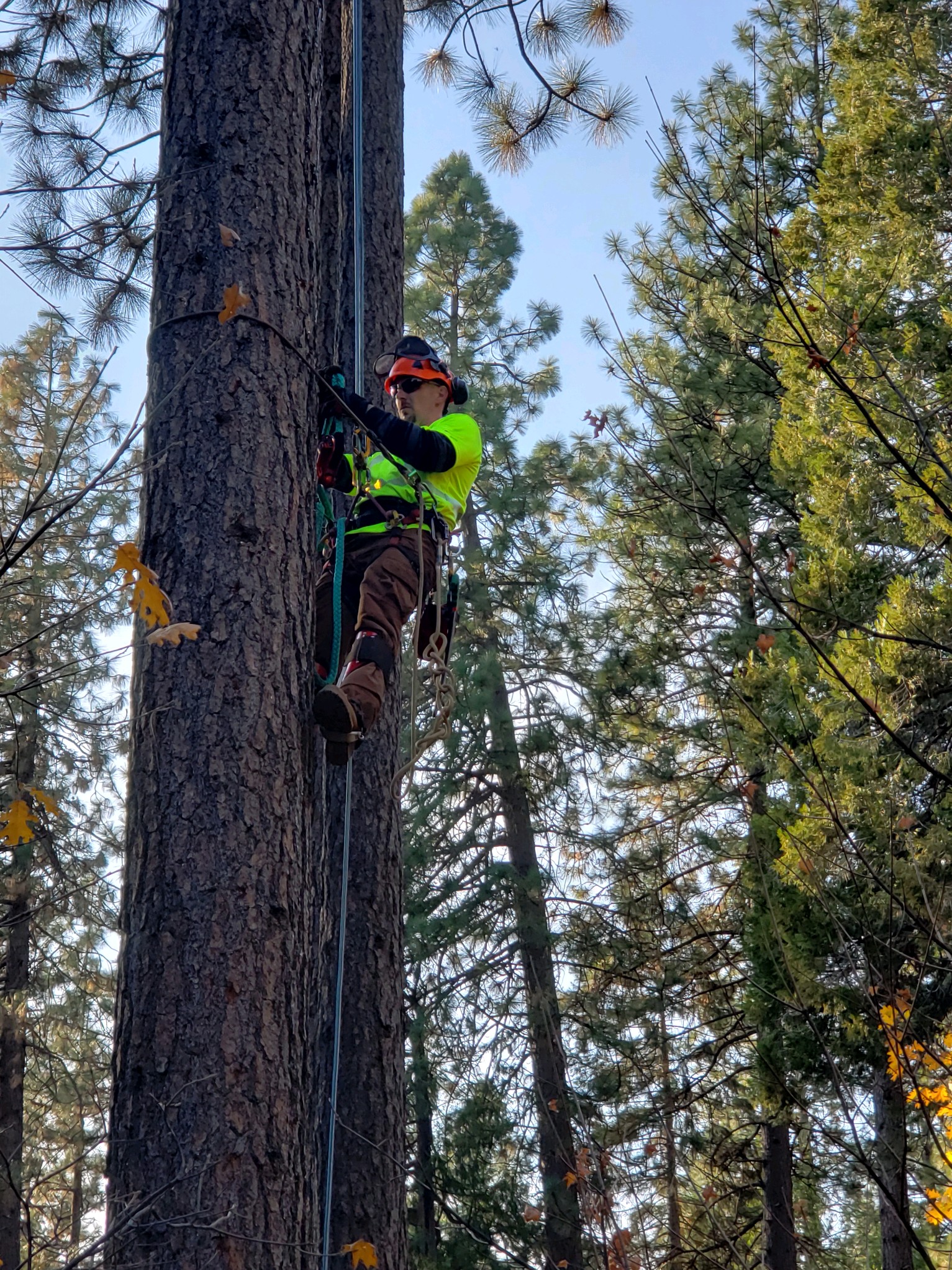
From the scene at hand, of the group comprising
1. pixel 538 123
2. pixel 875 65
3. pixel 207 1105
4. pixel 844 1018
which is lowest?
pixel 207 1105

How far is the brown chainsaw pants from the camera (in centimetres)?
416

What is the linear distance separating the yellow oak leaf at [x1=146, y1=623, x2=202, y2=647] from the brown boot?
444 millimetres

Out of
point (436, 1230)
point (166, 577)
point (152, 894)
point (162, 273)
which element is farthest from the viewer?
point (436, 1230)

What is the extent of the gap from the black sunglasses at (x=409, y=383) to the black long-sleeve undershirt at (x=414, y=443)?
556 millimetres

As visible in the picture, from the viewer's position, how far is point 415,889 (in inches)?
448

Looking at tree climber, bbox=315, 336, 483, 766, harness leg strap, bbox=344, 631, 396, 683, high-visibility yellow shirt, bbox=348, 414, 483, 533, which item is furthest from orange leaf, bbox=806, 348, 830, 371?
high-visibility yellow shirt, bbox=348, 414, 483, 533

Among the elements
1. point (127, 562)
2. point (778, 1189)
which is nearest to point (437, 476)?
point (127, 562)

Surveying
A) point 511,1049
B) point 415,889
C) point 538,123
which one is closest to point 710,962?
point 511,1049

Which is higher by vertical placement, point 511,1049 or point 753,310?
point 753,310

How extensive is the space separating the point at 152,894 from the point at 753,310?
9.82 meters

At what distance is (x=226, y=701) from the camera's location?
2.87 metres

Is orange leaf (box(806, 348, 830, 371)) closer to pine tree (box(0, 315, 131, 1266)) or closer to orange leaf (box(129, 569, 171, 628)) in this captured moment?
orange leaf (box(129, 569, 171, 628))

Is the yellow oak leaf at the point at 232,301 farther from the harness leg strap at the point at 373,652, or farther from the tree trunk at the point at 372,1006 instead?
the tree trunk at the point at 372,1006

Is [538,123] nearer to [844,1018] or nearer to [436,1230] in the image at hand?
[844,1018]
